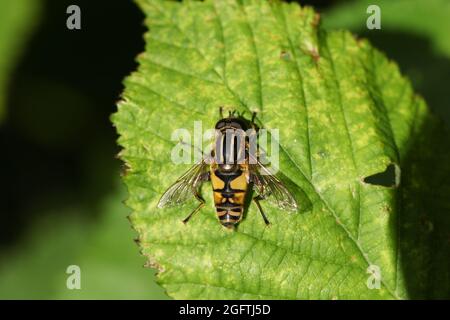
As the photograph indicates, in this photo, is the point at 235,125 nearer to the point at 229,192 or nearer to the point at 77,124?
the point at 229,192

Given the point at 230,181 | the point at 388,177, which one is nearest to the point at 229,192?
the point at 230,181

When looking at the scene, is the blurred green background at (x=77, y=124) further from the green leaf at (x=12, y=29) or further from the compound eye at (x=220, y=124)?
the compound eye at (x=220, y=124)

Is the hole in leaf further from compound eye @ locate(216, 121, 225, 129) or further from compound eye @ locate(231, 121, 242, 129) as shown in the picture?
compound eye @ locate(216, 121, 225, 129)

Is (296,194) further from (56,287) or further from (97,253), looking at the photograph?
(56,287)

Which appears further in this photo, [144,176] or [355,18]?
[355,18]
